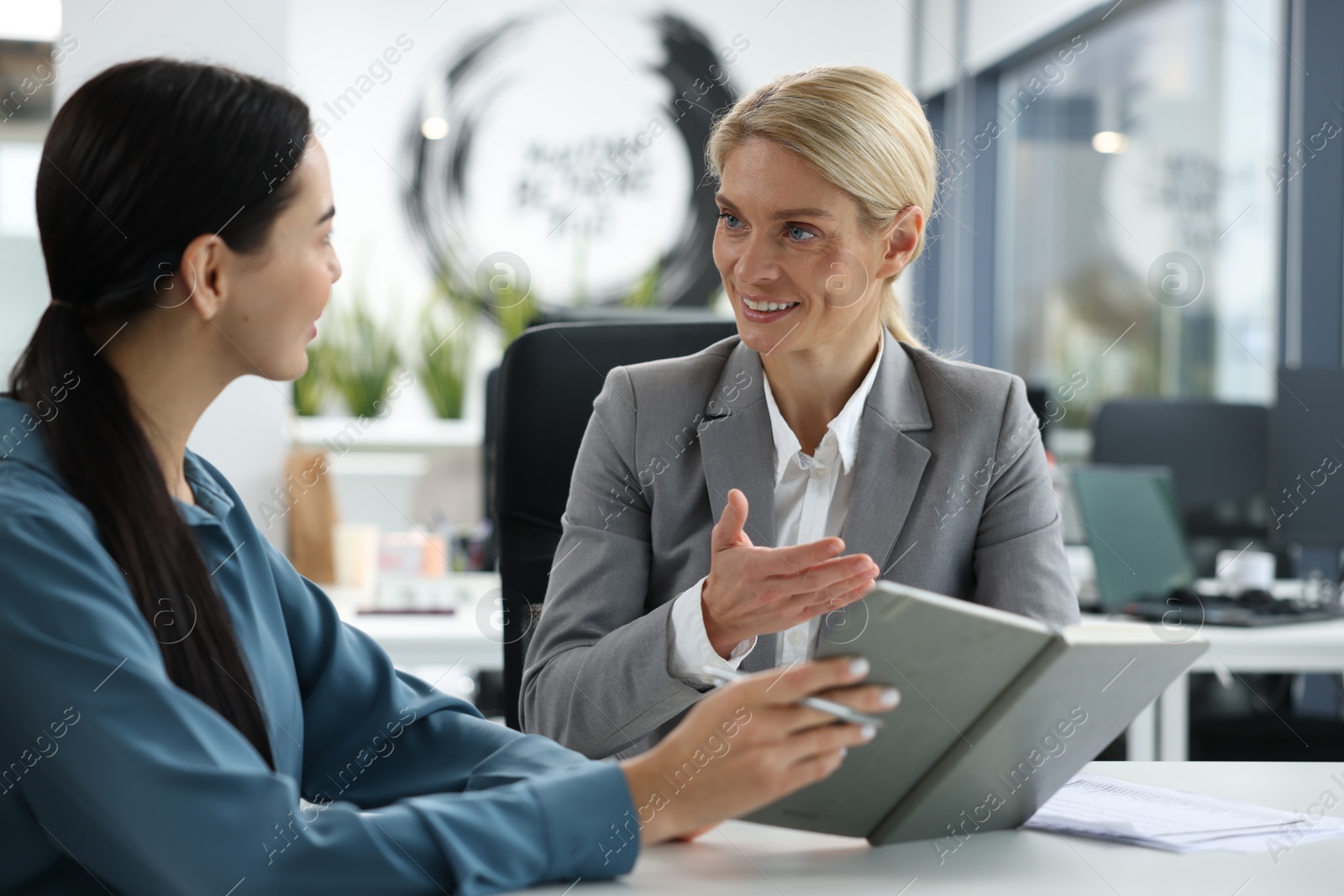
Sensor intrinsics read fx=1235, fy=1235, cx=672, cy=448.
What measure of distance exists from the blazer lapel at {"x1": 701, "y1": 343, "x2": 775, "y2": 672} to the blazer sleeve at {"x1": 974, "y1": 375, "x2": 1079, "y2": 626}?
27cm

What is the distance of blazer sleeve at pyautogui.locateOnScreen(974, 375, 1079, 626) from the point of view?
1502mm

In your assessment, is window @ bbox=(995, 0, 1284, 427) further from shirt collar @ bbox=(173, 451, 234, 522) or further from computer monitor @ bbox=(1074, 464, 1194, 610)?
shirt collar @ bbox=(173, 451, 234, 522)

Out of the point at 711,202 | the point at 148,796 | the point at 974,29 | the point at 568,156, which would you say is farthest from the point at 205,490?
the point at 974,29

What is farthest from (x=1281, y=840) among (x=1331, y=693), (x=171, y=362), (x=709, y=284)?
(x=709, y=284)

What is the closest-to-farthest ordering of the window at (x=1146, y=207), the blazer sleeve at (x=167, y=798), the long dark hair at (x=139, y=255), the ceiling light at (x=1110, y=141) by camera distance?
the blazer sleeve at (x=167, y=798) → the long dark hair at (x=139, y=255) → the window at (x=1146, y=207) → the ceiling light at (x=1110, y=141)

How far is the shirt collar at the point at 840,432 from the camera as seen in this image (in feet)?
5.29

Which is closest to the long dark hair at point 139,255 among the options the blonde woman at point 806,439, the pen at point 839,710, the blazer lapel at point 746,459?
the pen at point 839,710

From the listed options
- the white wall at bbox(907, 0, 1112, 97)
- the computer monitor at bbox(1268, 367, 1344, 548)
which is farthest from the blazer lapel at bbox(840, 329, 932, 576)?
the white wall at bbox(907, 0, 1112, 97)

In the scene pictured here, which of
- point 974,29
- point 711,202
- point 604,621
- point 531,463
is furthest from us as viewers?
point 711,202

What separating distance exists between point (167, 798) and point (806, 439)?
3.44 feet

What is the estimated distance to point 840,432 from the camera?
1612mm

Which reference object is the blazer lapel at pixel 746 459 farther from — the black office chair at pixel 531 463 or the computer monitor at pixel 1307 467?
the computer monitor at pixel 1307 467

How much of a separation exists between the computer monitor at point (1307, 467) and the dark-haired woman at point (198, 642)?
2.34 metres

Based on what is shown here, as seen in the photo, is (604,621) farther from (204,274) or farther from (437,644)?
(437,644)
